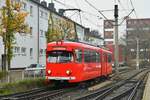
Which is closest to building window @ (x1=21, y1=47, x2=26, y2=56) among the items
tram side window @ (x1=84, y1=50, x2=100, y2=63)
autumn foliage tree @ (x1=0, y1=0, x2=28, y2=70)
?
autumn foliage tree @ (x1=0, y1=0, x2=28, y2=70)

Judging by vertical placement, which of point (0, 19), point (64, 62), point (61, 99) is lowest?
point (61, 99)

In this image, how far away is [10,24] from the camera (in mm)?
37250

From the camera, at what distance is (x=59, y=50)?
2666cm

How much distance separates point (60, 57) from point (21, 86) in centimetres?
291

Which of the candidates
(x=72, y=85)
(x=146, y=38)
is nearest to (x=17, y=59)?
(x=72, y=85)

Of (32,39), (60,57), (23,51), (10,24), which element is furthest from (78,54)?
(32,39)

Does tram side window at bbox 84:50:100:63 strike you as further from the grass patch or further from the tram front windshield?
the grass patch

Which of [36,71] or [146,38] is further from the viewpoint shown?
[146,38]

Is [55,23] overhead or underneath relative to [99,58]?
overhead

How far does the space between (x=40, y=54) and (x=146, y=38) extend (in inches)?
1822

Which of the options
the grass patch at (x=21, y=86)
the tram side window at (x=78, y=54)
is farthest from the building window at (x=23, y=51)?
the tram side window at (x=78, y=54)

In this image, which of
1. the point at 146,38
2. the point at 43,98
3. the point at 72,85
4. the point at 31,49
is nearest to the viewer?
the point at 43,98

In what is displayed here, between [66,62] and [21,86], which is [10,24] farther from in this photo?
[66,62]

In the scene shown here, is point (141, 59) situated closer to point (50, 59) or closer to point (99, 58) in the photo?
point (99, 58)
